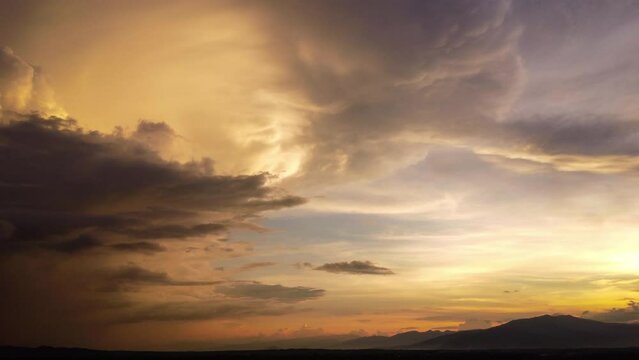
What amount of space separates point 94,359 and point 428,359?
10671 cm

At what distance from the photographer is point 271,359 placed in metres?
185

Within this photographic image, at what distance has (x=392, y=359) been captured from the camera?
176 meters

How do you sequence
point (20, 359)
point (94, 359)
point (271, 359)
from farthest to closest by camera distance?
1. point (94, 359)
2. point (271, 359)
3. point (20, 359)

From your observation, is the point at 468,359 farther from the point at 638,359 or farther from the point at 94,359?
the point at 94,359

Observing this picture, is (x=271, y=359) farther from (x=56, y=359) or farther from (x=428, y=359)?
(x=56, y=359)

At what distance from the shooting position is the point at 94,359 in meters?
198

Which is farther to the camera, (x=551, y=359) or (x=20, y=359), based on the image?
(x=551, y=359)

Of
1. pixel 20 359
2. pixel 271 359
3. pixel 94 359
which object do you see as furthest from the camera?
pixel 94 359

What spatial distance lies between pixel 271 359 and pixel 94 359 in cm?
5992

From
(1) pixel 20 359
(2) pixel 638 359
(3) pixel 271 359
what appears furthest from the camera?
(3) pixel 271 359

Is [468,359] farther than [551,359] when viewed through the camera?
No

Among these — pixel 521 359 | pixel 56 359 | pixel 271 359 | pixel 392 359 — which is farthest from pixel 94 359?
pixel 521 359

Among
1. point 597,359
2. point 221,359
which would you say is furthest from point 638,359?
point 221,359

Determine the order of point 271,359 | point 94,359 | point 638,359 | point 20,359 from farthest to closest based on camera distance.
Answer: point 94,359 → point 271,359 → point 20,359 → point 638,359
